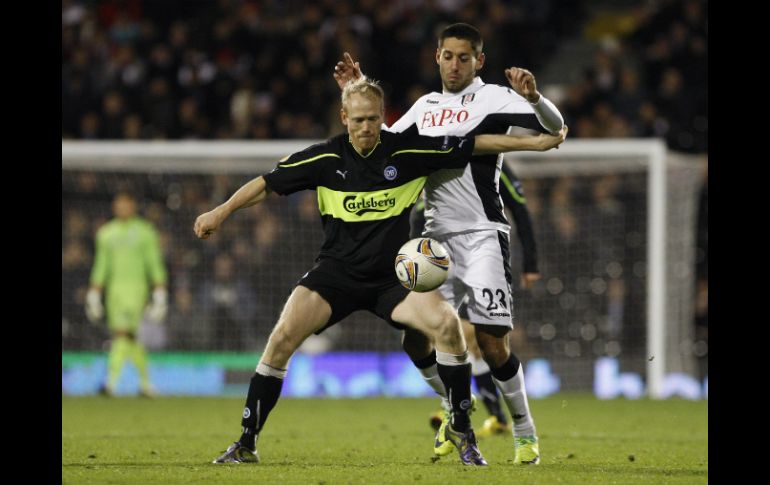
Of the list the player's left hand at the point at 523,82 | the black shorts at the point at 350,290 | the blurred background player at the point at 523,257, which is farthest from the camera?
the blurred background player at the point at 523,257

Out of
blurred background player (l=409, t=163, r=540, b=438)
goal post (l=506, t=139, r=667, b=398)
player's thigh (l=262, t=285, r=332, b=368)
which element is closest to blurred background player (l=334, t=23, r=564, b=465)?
player's thigh (l=262, t=285, r=332, b=368)

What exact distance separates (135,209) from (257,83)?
3.30 metres

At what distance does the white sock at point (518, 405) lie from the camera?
7.13m

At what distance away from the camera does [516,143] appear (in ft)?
22.7

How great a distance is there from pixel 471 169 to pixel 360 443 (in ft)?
7.52

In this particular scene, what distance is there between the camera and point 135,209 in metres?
16.4

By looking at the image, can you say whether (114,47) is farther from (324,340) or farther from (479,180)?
(479,180)

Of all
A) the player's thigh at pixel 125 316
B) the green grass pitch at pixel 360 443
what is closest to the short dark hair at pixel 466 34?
the green grass pitch at pixel 360 443

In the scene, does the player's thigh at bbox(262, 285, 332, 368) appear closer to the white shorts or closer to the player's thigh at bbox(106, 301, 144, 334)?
the white shorts

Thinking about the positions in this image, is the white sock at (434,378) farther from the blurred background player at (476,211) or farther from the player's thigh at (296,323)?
the player's thigh at (296,323)

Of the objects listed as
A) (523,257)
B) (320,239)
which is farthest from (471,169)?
(320,239)

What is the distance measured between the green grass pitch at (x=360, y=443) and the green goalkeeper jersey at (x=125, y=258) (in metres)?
1.41

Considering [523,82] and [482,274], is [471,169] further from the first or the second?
[523,82]

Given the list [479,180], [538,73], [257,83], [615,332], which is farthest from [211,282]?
[479,180]
